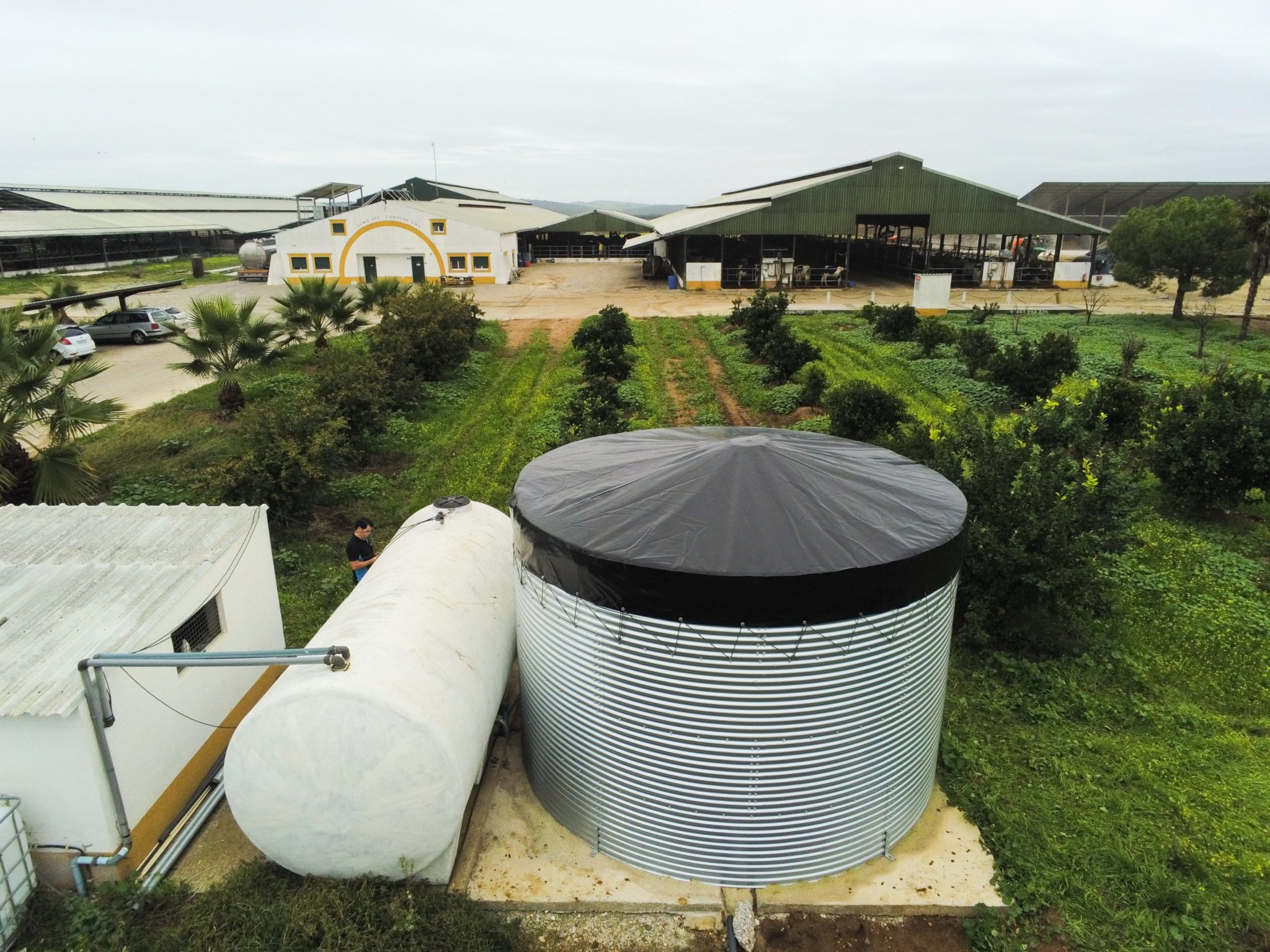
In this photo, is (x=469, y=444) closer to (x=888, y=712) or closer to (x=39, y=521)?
(x=39, y=521)

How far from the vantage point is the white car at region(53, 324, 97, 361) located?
23.7 metres

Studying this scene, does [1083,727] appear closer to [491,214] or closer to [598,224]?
[491,214]

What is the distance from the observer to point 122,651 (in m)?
5.94

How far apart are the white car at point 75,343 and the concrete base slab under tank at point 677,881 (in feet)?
76.1

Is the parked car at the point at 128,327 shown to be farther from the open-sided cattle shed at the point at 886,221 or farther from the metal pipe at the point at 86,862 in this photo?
the metal pipe at the point at 86,862

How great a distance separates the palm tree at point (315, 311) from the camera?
20859 mm

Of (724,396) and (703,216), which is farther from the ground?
(703,216)

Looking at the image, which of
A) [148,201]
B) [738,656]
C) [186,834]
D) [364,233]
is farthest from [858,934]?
[148,201]

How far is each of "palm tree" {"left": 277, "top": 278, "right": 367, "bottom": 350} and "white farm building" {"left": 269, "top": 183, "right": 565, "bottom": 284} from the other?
22.3 metres

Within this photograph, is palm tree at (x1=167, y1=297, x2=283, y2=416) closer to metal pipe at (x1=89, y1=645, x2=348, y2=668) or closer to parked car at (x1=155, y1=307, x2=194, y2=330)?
metal pipe at (x1=89, y1=645, x2=348, y2=668)

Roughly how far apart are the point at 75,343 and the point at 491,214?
36675 millimetres

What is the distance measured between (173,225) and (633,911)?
2689 inches

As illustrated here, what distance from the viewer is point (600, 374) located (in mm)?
21672

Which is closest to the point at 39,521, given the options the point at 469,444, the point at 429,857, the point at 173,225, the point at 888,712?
the point at 429,857
